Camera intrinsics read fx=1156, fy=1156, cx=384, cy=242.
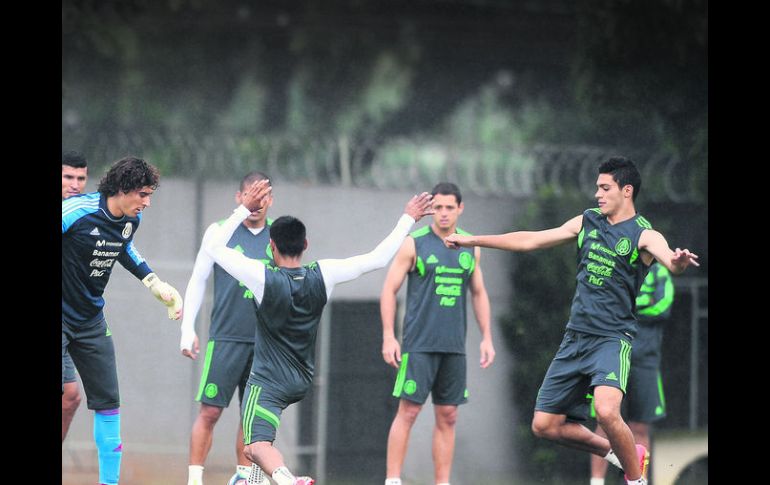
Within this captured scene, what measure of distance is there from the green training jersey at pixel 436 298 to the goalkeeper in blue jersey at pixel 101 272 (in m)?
1.65

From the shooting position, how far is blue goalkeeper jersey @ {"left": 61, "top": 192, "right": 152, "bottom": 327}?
21.6ft

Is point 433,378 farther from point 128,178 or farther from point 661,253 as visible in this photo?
point 128,178

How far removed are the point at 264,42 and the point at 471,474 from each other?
540 cm

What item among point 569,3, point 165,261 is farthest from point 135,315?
point 569,3

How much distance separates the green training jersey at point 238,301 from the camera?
7320 mm

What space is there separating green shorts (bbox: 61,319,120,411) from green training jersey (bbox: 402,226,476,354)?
6.44 feet

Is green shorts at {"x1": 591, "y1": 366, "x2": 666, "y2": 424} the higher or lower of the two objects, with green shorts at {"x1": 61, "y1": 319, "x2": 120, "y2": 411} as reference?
lower

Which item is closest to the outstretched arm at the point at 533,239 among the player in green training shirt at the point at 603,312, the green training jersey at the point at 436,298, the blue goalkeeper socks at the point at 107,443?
the player in green training shirt at the point at 603,312

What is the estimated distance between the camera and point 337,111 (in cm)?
1212

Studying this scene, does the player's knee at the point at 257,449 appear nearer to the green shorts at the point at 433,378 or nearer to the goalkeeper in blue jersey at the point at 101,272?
the goalkeeper in blue jersey at the point at 101,272

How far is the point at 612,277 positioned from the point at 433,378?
1.55 meters

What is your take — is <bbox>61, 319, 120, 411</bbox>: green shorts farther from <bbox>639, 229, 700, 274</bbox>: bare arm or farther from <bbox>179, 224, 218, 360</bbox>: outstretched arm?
<bbox>639, 229, 700, 274</bbox>: bare arm

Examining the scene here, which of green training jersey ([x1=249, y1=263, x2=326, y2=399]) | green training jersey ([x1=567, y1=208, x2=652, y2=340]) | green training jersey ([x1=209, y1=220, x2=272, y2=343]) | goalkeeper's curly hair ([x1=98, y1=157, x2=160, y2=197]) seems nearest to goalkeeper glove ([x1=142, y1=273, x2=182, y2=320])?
green training jersey ([x1=209, y1=220, x2=272, y2=343])

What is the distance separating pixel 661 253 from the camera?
643 centimetres
